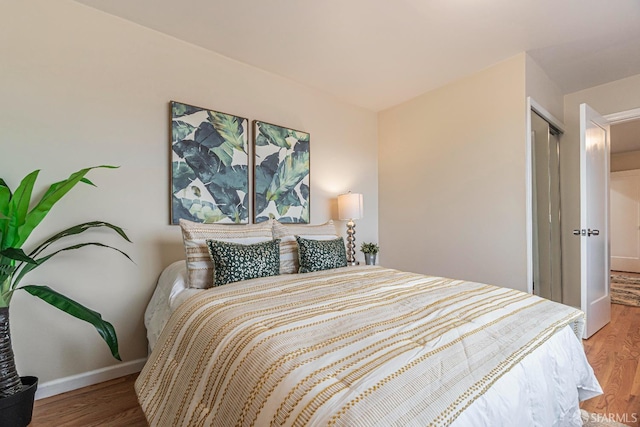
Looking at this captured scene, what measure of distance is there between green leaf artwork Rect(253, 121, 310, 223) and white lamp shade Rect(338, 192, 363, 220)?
36 centimetres

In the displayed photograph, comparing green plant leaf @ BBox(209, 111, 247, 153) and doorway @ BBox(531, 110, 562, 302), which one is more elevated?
green plant leaf @ BBox(209, 111, 247, 153)

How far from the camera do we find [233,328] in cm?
113

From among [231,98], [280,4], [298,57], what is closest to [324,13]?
[280,4]

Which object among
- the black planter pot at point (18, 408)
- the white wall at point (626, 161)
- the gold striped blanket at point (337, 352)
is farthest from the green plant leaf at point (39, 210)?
the white wall at point (626, 161)

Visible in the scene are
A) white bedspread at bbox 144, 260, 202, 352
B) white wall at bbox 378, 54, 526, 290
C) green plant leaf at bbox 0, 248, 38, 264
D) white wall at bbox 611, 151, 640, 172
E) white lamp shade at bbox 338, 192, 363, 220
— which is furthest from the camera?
white wall at bbox 611, 151, 640, 172

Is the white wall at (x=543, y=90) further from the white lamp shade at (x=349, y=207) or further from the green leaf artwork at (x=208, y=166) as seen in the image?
the green leaf artwork at (x=208, y=166)

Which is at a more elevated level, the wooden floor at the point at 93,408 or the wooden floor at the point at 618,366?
the wooden floor at the point at 618,366

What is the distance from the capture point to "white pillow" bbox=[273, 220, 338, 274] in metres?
2.26

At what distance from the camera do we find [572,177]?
322 centimetres

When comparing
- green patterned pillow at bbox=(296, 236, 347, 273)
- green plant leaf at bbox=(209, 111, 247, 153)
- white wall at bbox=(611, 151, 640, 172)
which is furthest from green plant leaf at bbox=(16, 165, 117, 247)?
white wall at bbox=(611, 151, 640, 172)

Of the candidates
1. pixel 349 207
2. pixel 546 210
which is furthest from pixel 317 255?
pixel 546 210

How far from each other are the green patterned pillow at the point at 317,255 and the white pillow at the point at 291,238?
83 mm

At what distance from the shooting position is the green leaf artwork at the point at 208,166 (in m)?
2.25

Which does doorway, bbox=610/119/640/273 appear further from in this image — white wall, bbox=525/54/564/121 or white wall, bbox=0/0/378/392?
white wall, bbox=0/0/378/392
